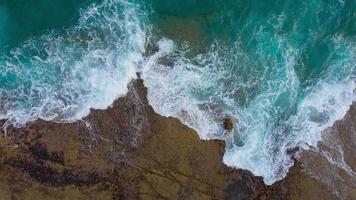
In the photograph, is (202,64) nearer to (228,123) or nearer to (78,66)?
(228,123)

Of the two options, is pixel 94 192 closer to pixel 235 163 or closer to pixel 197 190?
pixel 197 190

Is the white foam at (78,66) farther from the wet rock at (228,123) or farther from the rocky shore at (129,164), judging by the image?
the wet rock at (228,123)

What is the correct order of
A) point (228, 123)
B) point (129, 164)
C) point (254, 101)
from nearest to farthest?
1. point (129, 164)
2. point (228, 123)
3. point (254, 101)

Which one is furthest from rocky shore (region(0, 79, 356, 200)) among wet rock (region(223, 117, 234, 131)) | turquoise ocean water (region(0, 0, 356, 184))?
wet rock (region(223, 117, 234, 131))

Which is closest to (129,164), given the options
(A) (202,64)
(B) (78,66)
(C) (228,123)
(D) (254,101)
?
(C) (228,123)

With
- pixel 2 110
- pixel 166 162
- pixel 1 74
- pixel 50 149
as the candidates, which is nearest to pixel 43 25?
pixel 1 74

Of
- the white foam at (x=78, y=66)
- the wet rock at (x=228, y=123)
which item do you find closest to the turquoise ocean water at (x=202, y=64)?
the white foam at (x=78, y=66)

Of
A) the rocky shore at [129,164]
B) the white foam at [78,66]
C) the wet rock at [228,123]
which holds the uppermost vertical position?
the white foam at [78,66]
